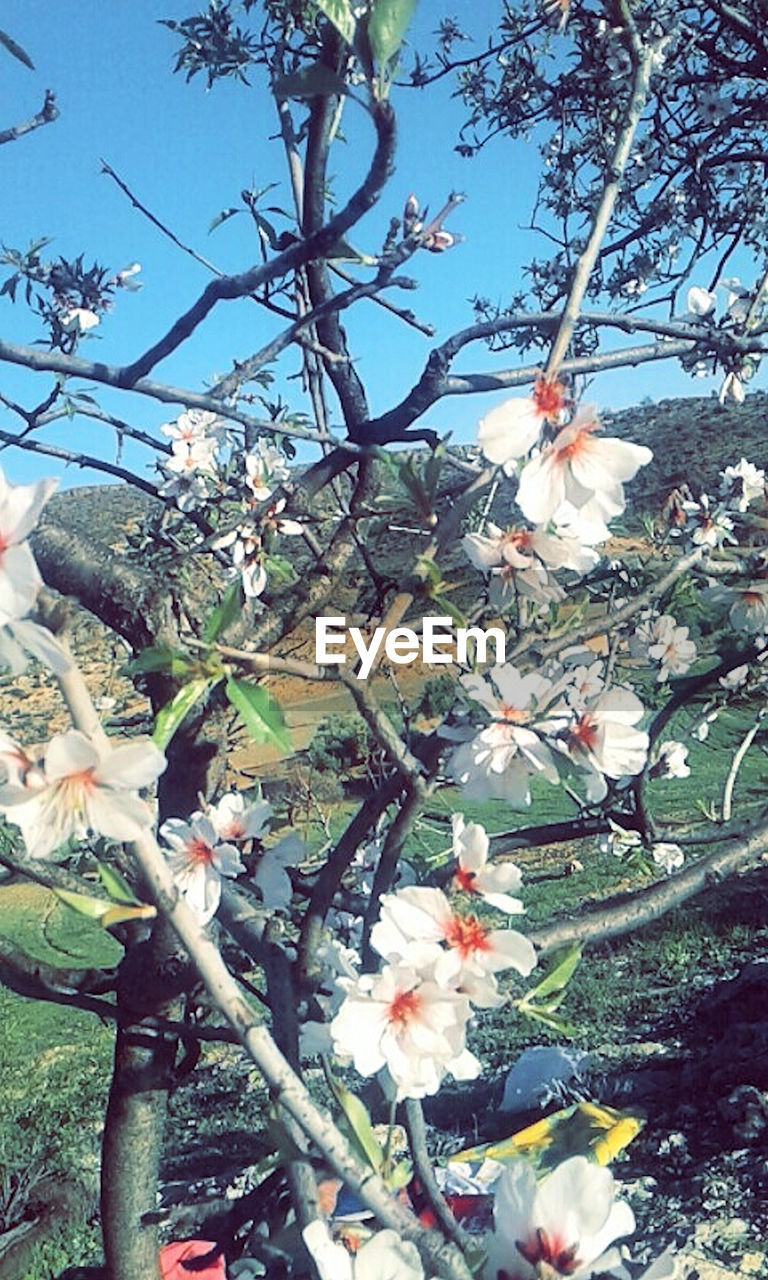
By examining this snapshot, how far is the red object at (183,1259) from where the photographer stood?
1128 millimetres

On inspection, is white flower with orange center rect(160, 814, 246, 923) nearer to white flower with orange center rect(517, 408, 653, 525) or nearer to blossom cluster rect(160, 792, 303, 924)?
blossom cluster rect(160, 792, 303, 924)

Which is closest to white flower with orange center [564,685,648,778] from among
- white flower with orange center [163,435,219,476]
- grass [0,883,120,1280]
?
white flower with orange center [163,435,219,476]

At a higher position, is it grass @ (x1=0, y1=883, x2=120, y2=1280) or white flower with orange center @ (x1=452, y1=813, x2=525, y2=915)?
white flower with orange center @ (x1=452, y1=813, x2=525, y2=915)

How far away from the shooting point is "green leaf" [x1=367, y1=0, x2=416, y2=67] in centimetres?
38

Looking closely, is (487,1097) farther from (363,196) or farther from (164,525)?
(363,196)

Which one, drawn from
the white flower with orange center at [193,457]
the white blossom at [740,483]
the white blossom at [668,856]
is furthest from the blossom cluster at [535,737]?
the white blossom at [668,856]

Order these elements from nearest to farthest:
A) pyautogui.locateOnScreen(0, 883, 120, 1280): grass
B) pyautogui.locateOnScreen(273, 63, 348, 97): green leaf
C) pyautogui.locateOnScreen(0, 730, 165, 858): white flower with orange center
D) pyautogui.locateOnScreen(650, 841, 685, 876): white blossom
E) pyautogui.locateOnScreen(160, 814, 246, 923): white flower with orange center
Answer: pyautogui.locateOnScreen(0, 730, 165, 858): white flower with orange center
pyautogui.locateOnScreen(273, 63, 348, 97): green leaf
pyautogui.locateOnScreen(160, 814, 246, 923): white flower with orange center
pyautogui.locateOnScreen(650, 841, 685, 876): white blossom
pyautogui.locateOnScreen(0, 883, 120, 1280): grass

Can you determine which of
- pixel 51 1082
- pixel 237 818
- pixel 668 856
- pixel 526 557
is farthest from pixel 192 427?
pixel 51 1082

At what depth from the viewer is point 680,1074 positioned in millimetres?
2422

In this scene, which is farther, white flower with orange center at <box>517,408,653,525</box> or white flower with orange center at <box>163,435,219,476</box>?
white flower with orange center at <box>163,435,219,476</box>

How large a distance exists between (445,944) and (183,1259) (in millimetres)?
901

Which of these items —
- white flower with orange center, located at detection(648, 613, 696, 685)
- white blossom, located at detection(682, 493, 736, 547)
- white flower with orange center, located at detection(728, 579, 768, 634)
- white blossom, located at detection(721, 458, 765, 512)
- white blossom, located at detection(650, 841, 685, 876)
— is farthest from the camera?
white blossom, located at detection(650, 841, 685, 876)

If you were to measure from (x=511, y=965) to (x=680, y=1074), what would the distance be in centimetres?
224

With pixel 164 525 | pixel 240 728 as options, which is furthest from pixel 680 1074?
pixel 164 525
